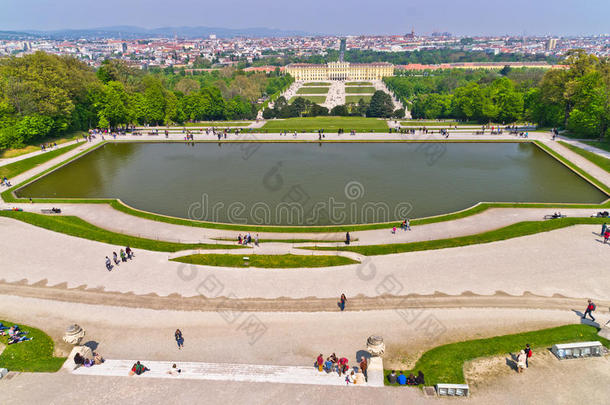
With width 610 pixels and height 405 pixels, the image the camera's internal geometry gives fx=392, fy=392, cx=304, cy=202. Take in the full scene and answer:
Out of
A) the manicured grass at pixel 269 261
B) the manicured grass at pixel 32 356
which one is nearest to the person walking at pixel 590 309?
the manicured grass at pixel 269 261

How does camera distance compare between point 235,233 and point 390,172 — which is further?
point 390,172

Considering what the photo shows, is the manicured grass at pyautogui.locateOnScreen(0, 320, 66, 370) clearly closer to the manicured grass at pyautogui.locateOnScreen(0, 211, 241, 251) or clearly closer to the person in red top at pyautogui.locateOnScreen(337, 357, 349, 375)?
the manicured grass at pyautogui.locateOnScreen(0, 211, 241, 251)

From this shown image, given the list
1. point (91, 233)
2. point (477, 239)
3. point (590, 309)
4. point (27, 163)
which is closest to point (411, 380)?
point (590, 309)

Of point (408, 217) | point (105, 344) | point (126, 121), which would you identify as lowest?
point (105, 344)

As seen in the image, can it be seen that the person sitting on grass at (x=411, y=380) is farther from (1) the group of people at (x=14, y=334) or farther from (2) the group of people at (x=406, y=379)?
(1) the group of people at (x=14, y=334)

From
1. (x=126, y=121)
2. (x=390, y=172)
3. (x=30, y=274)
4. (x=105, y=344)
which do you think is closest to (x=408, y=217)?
(x=390, y=172)

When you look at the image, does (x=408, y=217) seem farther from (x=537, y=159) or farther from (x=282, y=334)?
(x=537, y=159)
